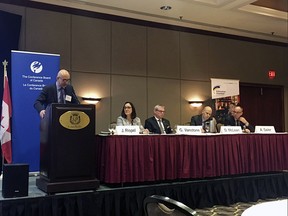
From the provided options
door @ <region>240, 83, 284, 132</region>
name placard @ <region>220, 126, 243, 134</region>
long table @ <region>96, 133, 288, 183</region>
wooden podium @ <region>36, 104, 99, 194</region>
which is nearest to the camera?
wooden podium @ <region>36, 104, 99, 194</region>

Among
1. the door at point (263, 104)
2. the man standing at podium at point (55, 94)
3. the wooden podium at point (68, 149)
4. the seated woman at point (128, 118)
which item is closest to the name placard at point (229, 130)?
the seated woman at point (128, 118)

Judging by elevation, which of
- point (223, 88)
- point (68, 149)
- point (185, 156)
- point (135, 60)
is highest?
point (135, 60)

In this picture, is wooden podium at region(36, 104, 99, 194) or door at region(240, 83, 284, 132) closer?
wooden podium at region(36, 104, 99, 194)

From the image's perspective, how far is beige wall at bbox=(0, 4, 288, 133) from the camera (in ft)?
18.7

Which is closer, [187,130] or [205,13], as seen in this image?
[187,130]

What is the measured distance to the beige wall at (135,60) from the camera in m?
5.69

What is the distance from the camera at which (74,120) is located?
10.5ft

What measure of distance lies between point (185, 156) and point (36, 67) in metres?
2.43

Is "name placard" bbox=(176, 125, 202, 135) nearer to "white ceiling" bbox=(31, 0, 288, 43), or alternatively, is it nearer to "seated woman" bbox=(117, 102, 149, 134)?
"seated woman" bbox=(117, 102, 149, 134)

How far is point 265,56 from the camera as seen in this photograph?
26.8 ft

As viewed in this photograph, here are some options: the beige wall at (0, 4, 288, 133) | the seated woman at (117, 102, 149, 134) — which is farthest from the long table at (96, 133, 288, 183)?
the beige wall at (0, 4, 288, 133)

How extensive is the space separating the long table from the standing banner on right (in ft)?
7.98

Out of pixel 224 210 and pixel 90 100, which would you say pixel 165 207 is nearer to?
pixel 224 210

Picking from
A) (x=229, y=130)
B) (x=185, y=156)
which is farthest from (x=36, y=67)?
(x=229, y=130)
